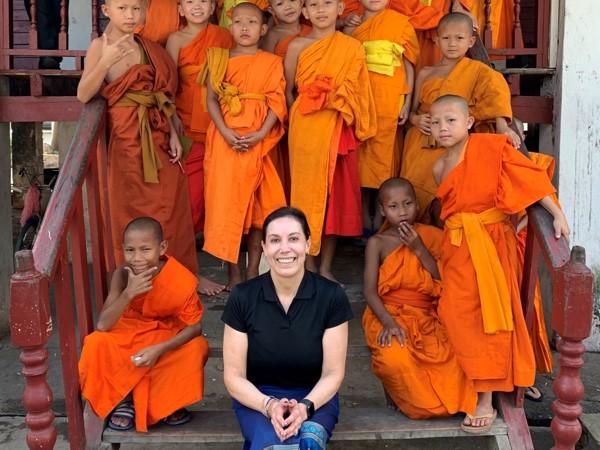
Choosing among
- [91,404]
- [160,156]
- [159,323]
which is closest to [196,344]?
[159,323]

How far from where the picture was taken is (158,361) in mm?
3363

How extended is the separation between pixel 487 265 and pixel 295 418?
3.55 ft

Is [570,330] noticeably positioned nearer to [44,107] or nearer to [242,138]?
[242,138]

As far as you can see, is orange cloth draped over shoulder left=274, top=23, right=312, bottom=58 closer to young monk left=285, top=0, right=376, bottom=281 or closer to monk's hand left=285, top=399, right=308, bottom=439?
young monk left=285, top=0, right=376, bottom=281

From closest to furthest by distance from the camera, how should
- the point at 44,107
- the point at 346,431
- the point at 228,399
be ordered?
the point at 346,431, the point at 228,399, the point at 44,107

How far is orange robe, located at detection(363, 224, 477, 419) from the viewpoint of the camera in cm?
334

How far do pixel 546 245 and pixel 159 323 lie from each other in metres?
1.71

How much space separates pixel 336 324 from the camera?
3070mm

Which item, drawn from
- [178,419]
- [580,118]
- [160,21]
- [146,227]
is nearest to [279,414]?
[178,419]

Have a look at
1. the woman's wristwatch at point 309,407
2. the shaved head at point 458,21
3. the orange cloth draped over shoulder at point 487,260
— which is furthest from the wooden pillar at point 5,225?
the woman's wristwatch at point 309,407

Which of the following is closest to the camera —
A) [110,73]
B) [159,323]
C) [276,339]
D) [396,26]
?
[276,339]

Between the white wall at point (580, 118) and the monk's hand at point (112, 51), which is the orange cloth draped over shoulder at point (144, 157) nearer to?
the monk's hand at point (112, 51)

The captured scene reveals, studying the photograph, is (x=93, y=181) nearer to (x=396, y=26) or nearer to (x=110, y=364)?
(x=110, y=364)

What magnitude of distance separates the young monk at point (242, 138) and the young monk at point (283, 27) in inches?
8.6
